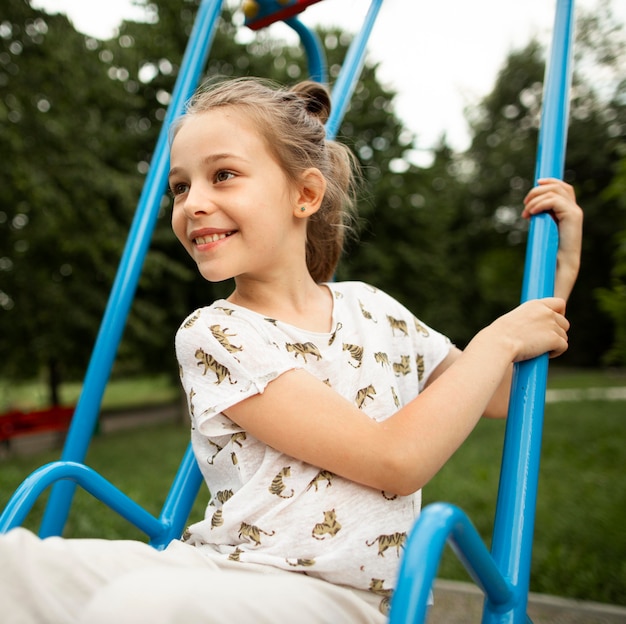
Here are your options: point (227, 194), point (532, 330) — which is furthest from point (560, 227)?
point (227, 194)

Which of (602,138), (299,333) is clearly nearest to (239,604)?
(299,333)

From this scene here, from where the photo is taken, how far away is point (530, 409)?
1130 mm

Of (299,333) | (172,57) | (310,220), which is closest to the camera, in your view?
(299,333)

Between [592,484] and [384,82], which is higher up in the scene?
[384,82]

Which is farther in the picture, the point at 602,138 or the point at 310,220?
the point at 602,138

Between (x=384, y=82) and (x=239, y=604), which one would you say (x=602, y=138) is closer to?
(x=384, y=82)

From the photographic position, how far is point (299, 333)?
124 centimetres

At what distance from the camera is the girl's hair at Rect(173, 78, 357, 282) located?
4.17 feet

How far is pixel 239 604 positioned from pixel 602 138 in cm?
1520

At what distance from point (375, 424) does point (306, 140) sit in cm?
60

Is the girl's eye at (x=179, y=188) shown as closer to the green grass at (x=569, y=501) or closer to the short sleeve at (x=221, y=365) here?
the short sleeve at (x=221, y=365)

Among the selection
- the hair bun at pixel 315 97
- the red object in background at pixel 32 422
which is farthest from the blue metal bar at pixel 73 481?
the red object in background at pixel 32 422

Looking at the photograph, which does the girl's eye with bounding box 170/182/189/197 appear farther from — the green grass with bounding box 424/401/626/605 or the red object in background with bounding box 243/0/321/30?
the green grass with bounding box 424/401/626/605

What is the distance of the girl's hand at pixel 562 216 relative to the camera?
1.36 meters
